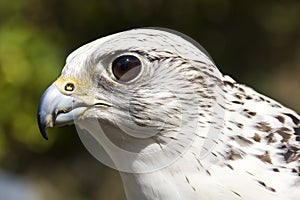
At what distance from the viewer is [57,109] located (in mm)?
2498

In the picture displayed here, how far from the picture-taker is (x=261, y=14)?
6.83 meters

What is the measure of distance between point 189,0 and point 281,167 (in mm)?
4027

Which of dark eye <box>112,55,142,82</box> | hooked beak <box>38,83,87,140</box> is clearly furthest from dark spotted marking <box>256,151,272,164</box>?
hooked beak <box>38,83,87,140</box>

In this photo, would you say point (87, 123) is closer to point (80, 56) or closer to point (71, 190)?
point (80, 56)

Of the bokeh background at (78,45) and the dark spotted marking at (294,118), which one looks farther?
the bokeh background at (78,45)

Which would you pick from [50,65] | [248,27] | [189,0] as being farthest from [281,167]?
[248,27]

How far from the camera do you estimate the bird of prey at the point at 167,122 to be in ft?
8.20

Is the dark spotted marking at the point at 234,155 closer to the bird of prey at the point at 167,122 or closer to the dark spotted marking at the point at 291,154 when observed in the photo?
the bird of prey at the point at 167,122

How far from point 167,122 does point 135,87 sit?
165 mm

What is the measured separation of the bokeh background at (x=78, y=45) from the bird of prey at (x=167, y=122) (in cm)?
325

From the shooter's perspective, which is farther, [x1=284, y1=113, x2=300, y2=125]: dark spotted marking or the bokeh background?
the bokeh background

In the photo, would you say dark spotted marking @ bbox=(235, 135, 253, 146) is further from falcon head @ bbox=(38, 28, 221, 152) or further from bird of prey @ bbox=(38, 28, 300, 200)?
falcon head @ bbox=(38, 28, 221, 152)

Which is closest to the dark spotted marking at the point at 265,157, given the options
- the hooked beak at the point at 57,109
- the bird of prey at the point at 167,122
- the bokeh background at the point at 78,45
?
the bird of prey at the point at 167,122

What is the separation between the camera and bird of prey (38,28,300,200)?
250cm
